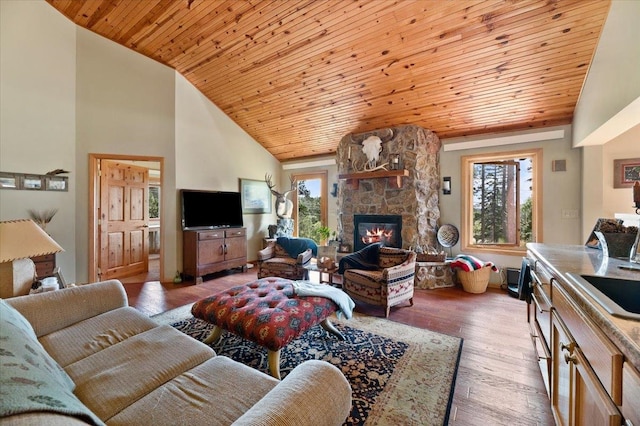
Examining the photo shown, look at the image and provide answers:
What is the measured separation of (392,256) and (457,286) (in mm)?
1456

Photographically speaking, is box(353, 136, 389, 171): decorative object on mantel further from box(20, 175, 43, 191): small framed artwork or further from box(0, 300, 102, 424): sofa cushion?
box(20, 175, 43, 191): small framed artwork

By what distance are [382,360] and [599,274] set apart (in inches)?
58.6

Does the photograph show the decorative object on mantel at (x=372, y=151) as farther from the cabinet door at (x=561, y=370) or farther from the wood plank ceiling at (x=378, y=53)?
the cabinet door at (x=561, y=370)

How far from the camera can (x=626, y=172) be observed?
3.30m

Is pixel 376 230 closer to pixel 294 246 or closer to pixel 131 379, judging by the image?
pixel 294 246

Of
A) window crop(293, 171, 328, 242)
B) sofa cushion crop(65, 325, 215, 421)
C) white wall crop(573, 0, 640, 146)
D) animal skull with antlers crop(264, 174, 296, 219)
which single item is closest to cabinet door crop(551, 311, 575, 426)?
sofa cushion crop(65, 325, 215, 421)

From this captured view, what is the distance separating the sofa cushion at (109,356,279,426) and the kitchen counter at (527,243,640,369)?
1.19 m

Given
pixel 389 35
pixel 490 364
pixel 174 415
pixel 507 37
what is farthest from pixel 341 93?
pixel 174 415

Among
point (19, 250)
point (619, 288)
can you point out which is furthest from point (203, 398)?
point (619, 288)

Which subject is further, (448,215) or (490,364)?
(448,215)

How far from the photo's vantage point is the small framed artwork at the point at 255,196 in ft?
17.9

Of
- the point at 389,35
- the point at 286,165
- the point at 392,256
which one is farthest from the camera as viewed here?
the point at 286,165

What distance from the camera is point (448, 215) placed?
450 cm

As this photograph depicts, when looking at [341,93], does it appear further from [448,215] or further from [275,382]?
[275,382]
